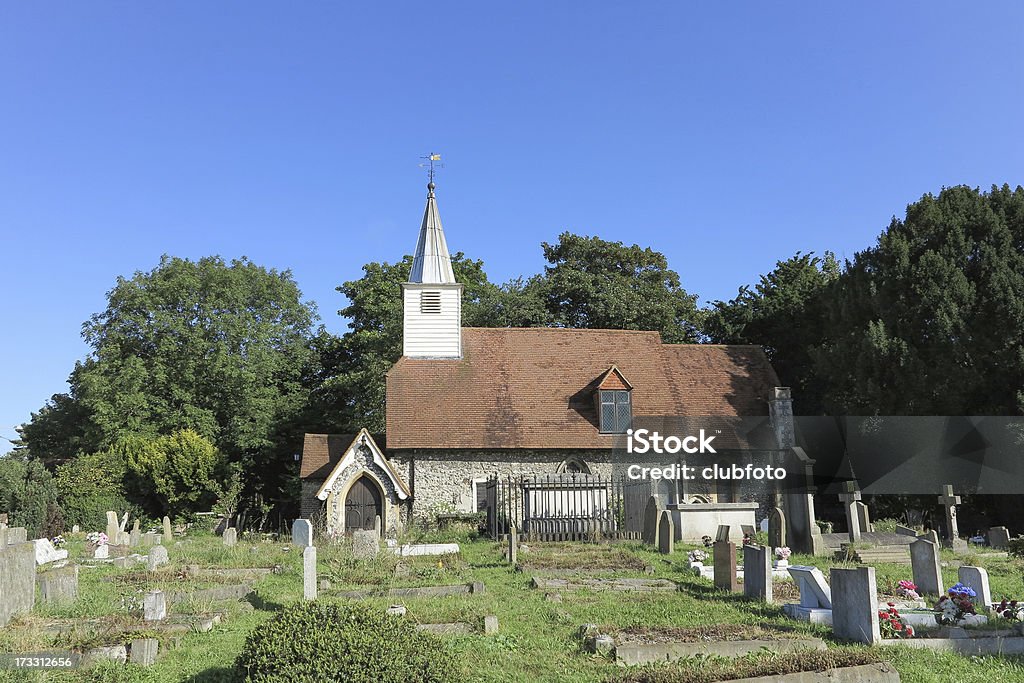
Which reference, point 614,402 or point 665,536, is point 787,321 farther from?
point 665,536

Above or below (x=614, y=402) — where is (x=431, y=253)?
above

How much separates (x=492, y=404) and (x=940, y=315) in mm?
14016

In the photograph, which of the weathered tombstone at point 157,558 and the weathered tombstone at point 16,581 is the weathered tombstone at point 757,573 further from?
the weathered tombstone at point 157,558

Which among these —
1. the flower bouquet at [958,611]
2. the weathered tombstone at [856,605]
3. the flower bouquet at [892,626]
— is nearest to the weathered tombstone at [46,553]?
the weathered tombstone at [856,605]

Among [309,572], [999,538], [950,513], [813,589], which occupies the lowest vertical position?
[999,538]

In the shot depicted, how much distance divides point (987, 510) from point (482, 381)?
16281mm

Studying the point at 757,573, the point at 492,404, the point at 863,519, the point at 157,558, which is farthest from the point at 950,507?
the point at 157,558

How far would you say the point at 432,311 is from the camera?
29.3m

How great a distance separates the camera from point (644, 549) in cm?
1820

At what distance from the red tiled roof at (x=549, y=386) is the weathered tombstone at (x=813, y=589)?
15663 millimetres

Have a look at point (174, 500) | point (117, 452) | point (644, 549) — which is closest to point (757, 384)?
point (644, 549)

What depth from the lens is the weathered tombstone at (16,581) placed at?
10547 millimetres

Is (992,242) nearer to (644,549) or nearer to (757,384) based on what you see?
(757,384)

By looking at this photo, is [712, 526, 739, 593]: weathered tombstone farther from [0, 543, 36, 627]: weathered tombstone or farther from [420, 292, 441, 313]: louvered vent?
[420, 292, 441, 313]: louvered vent
